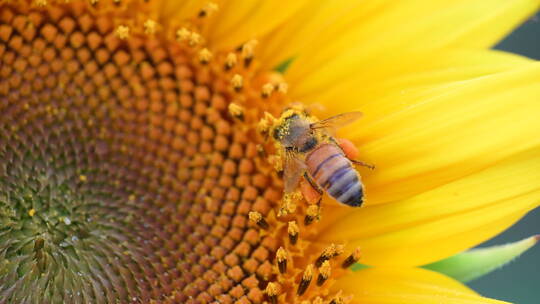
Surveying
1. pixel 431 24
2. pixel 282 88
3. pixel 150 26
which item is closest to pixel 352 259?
pixel 282 88

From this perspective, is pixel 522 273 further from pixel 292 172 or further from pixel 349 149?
pixel 292 172

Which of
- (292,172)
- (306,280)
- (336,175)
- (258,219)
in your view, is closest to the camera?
(336,175)

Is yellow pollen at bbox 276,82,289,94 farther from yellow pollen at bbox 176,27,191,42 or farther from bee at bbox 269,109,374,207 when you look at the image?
yellow pollen at bbox 176,27,191,42

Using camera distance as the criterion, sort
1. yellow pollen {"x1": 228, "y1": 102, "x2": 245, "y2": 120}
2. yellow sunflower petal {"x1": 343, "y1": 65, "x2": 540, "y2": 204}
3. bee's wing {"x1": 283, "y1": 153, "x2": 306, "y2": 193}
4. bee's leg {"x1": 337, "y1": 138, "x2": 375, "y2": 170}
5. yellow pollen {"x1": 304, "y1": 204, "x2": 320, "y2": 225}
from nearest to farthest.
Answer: yellow sunflower petal {"x1": 343, "y1": 65, "x2": 540, "y2": 204}, bee's wing {"x1": 283, "y1": 153, "x2": 306, "y2": 193}, bee's leg {"x1": 337, "y1": 138, "x2": 375, "y2": 170}, yellow pollen {"x1": 304, "y1": 204, "x2": 320, "y2": 225}, yellow pollen {"x1": 228, "y1": 102, "x2": 245, "y2": 120}

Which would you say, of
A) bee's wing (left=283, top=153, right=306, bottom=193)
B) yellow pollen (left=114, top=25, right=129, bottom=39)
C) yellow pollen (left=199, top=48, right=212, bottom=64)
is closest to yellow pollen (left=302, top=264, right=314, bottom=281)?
bee's wing (left=283, top=153, right=306, bottom=193)

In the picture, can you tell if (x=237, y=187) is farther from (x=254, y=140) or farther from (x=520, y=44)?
(x=520, y=44)

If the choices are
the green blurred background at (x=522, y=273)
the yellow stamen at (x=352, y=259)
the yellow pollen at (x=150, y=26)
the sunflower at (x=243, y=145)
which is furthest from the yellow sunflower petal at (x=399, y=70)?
the green blurred background at (x=522, y=273)

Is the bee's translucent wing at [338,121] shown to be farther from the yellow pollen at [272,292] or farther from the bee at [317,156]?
the yellow pollen at [272,292]
